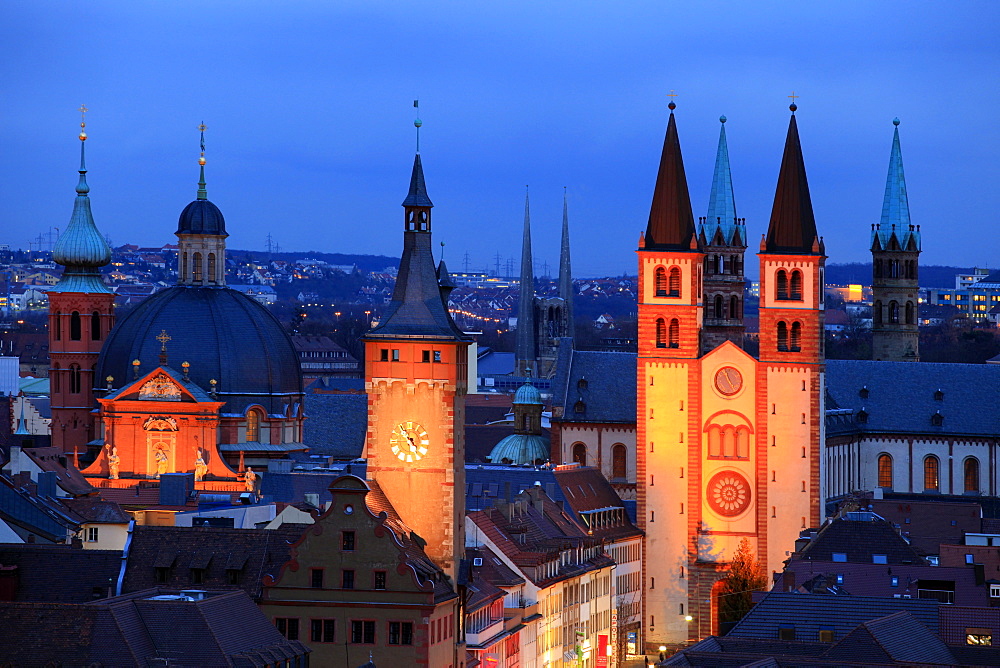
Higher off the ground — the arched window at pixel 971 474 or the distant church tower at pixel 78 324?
the distant church tower at pixel 78 324

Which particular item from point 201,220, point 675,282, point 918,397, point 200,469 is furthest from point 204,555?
point 918,397

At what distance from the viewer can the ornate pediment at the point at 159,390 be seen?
456 ft

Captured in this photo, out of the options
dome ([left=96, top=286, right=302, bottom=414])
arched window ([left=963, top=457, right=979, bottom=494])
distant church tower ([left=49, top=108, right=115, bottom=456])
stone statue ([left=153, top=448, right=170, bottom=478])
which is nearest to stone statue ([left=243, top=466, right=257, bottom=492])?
stone statue ([left=153, top=448, right=170, bottom=478])

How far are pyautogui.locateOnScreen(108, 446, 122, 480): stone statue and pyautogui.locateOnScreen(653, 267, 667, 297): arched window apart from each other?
3290 centimetres

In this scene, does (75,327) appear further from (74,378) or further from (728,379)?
(728,379)

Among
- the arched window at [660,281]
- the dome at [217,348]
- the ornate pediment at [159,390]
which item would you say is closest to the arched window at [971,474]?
the arched window at [660,281]

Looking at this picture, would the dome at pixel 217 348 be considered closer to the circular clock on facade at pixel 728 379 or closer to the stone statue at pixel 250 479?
the stone statue at pixel 250 479

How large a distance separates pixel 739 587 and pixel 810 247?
20044mm

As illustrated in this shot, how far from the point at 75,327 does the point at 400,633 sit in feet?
212

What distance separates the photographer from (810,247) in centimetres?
15175

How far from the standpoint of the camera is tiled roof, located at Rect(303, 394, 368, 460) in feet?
550

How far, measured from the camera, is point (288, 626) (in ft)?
304

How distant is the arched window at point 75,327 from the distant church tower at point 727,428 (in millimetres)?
30896

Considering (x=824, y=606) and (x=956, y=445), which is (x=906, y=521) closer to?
(x=956, y=445)
